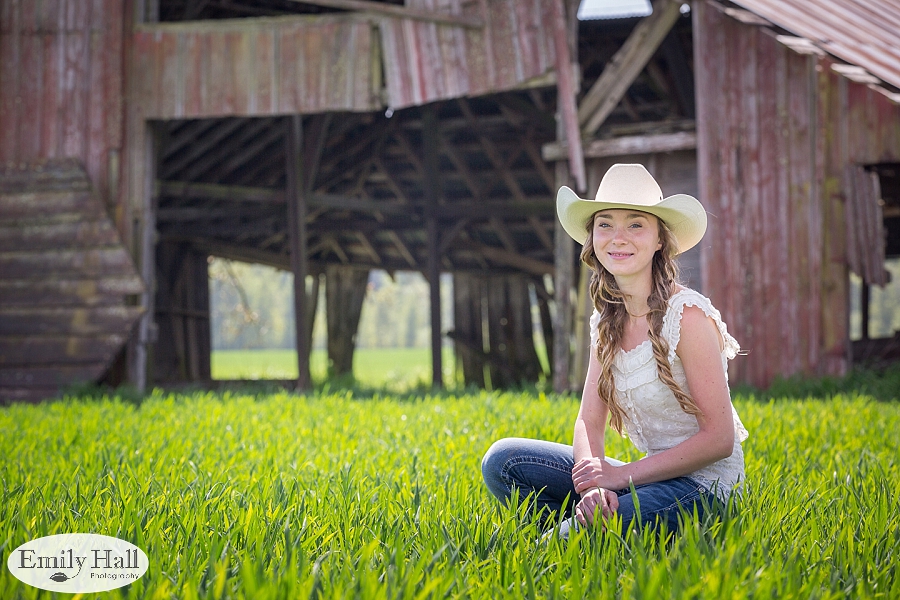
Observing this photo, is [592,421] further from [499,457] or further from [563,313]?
[563,313]

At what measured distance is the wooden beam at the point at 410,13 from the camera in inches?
332

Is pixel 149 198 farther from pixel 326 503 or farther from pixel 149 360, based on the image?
pixel 326 503

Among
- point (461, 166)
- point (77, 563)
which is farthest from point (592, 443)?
point (461, 166)

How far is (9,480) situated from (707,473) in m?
2.72

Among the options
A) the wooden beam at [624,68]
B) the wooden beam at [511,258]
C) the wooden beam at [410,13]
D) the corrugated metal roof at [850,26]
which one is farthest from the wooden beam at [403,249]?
the corrugated metal roof at [850,26]

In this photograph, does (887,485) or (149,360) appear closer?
(887,485)

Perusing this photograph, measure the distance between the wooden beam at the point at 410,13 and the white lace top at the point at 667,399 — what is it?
6.52m

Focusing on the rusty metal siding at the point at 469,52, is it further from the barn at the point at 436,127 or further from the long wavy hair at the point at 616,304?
the long wavy hair at the point at 616,304

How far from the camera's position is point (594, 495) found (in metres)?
2.43

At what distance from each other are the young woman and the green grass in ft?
0.52

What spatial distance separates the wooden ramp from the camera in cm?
833

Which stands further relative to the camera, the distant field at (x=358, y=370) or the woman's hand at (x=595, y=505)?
the distant field at (x=358, y=370)

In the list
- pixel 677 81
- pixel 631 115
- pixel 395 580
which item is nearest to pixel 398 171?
pixel 631 115

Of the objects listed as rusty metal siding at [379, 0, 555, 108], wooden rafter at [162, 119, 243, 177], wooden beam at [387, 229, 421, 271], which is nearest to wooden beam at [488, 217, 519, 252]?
wooden beam at [387, 229, 421, 271]
